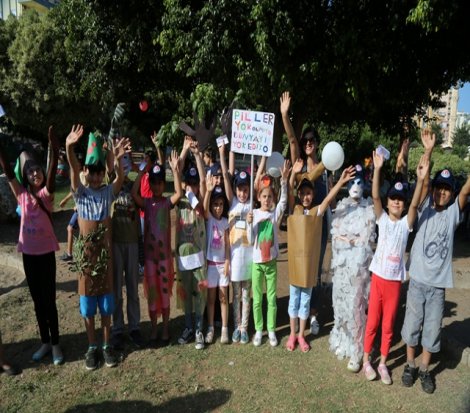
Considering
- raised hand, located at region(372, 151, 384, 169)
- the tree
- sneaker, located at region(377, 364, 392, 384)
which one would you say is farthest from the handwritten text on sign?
the tree

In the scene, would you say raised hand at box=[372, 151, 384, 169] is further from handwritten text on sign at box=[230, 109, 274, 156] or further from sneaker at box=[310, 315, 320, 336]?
sneaker at box=[310, 315, 320, 336]

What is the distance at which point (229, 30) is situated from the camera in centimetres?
571

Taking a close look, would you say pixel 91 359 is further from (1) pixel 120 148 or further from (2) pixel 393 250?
(2) pixel 393 250

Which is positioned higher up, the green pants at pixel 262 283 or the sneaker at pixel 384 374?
the green pants at pixel 262 283

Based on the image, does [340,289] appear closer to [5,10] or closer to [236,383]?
[236,383]

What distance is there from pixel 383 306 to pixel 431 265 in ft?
1.78

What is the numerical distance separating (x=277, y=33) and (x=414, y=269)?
11.7 ft

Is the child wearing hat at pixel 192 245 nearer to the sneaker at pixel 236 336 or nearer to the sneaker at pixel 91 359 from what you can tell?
the sneaker at pixel 236 336

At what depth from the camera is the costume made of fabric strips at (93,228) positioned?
3.57 meters

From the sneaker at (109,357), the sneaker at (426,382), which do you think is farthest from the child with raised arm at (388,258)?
the sneaker at (109,357)

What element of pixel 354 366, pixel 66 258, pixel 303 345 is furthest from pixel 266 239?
pixel 66 258

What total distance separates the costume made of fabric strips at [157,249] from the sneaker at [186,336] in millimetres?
430

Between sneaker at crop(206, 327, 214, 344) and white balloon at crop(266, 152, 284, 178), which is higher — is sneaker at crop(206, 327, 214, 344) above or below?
below

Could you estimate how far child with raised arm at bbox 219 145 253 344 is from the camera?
4055 mm
